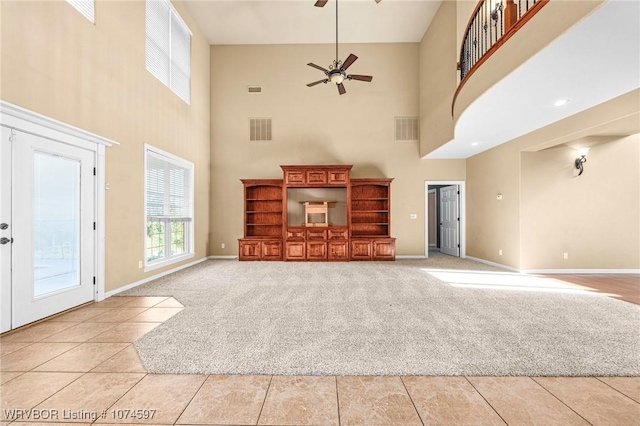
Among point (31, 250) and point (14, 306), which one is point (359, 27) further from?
point (14, 306)

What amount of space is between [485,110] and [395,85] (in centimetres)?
408

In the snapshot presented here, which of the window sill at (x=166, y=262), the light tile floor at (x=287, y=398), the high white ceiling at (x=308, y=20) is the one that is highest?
the high white ceiling at (x=308, y=20)

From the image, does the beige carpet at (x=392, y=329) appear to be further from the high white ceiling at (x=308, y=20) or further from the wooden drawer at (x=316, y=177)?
the high white ceiling at (x=308, y=20)

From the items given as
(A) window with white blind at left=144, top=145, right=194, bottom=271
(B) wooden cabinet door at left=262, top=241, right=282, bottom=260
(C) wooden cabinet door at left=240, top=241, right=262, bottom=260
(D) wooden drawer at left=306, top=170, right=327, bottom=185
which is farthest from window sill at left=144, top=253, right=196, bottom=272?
(D) wooden drawer at left=306, top=170, right=327, bottom=185

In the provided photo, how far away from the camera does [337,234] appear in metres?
7.22

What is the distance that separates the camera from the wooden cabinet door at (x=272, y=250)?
287 inches

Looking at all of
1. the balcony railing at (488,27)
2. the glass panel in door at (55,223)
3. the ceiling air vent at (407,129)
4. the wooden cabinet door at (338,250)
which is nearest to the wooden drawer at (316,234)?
the wooden cabinet door at (338,250)

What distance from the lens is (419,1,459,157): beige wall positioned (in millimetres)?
6133

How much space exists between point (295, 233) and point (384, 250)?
2.45m

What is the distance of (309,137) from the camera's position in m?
7.91

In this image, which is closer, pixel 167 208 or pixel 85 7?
pixel 85 7

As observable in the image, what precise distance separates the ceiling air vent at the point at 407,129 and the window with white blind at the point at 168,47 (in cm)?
571

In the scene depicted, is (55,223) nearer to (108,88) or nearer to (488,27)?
(108,88)

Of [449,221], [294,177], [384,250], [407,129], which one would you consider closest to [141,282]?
[294,177]
